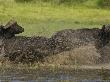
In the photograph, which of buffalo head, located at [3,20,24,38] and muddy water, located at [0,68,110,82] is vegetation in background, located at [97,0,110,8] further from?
muddy water, located at [0,68,110,82]

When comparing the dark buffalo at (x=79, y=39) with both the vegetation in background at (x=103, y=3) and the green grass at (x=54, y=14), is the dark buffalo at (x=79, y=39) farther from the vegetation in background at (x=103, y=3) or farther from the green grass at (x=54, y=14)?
the vegetation in background at (x=103, y=3)

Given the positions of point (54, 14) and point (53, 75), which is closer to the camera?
point (53, 75)

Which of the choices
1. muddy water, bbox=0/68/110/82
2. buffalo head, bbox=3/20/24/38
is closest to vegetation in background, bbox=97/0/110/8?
buffalo head, bbox=3/20/24/38

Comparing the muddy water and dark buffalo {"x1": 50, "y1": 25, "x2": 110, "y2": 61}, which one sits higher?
dark buffalo {"x1": 50, "y1": 25, "x2": 110, "y2": 61}

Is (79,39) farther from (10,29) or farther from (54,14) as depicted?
(54,14)

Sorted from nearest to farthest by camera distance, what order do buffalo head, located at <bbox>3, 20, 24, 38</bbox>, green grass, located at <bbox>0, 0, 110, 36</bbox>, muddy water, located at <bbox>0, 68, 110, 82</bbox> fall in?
1. muddy water, located at <bbox>0, 68, 110, 82</bbox>
2. buffalo head, located at <bbox>3, 20, 24, 38</bbox>
3. green grass, located at <bbox>0, 0, 110, 36</bbox>

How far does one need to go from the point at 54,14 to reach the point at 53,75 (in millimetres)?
23506

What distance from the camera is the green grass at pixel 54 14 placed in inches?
1315

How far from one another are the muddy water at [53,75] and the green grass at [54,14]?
15.5 metres

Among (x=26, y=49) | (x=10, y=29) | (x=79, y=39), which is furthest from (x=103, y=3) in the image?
(x=26, y=49)

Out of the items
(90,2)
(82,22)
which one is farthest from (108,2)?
(82,22)

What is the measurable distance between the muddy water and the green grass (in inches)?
609

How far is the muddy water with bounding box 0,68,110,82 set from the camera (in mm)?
13453

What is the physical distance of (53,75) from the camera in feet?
46.6
